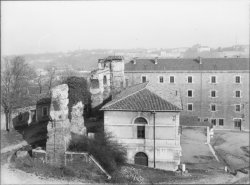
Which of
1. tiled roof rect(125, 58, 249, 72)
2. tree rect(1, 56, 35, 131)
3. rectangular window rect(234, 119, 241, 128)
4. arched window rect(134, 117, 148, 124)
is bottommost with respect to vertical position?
rectangular window rect(234, 119, 241, 128)

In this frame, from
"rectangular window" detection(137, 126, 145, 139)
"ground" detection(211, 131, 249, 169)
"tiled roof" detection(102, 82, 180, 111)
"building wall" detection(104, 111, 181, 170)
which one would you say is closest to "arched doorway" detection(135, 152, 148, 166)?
"building wall" detection(104, 111, 181, 170)

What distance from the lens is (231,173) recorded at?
23.0 metres

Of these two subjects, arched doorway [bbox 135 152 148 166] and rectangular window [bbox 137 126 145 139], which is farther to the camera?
arched doorway [bbox 135 152 148 166]

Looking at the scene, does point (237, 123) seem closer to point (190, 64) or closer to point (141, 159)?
point (190, 64)

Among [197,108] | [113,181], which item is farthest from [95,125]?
[197,108]

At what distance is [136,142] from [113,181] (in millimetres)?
4786

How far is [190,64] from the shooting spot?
4738 centimetres

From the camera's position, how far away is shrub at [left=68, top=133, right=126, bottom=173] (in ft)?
68.4

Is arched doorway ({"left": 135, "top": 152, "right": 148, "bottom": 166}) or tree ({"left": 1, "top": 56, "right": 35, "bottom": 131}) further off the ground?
tree ({"left": 1, "top": 56, "right": 35, "bottom": 131})

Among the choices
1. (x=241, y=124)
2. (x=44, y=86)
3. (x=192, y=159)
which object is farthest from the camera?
(x=44, y=86)

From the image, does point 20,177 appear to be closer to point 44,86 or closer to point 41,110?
point 41,110

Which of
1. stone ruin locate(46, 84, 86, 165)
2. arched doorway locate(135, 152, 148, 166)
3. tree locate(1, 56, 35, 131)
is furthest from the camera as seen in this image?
tree locate(1, 56, 35, 131)

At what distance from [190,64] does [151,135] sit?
25.6 metres

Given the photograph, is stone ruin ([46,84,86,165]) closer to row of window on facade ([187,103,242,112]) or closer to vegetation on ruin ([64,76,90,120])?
vegetation on ruin ([64,76,90,120])
